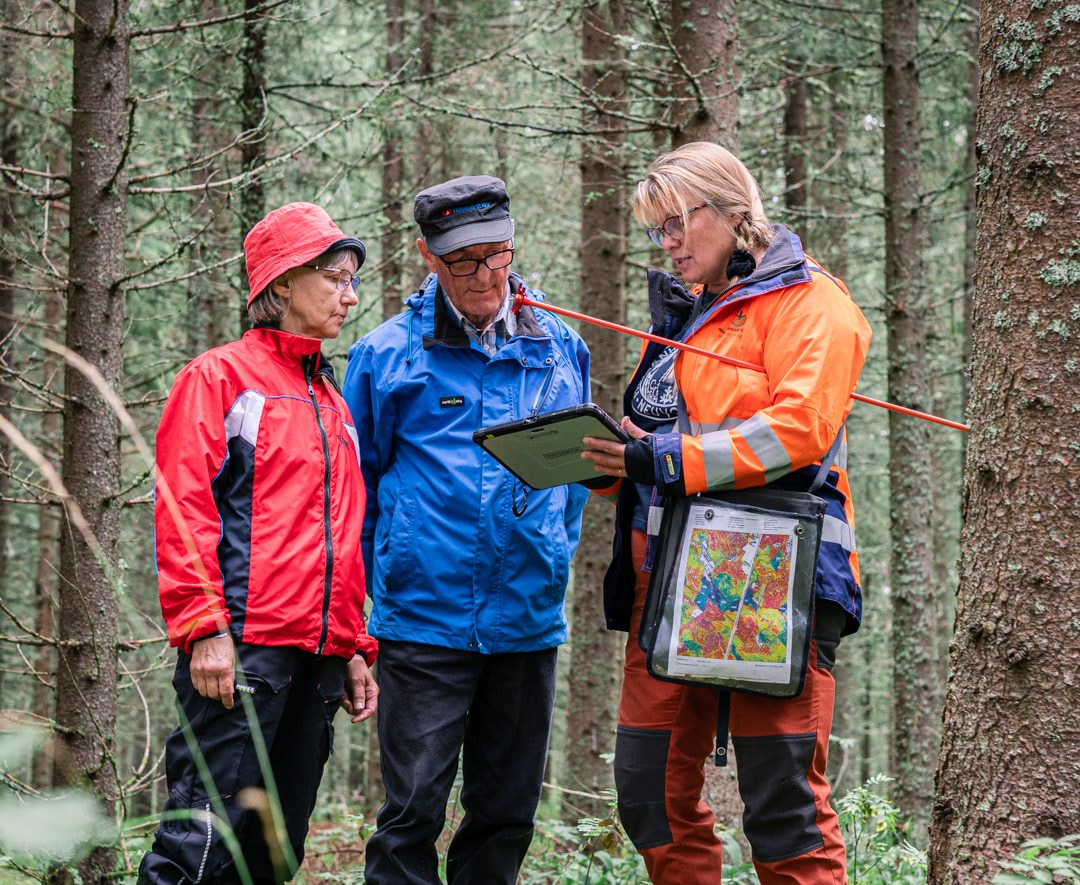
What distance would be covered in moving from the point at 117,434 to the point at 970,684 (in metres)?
3.86

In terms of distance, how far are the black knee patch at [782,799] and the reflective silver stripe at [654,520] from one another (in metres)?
0.70

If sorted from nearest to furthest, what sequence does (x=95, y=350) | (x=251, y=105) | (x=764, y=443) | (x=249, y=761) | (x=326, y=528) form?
1. (x=764, y=443)
2. (x=249, y=761)
3. (x=326, y=528)
4. (x=95, y=350)
5. (x=251, y=105)

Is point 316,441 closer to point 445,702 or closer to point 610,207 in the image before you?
point 445,702

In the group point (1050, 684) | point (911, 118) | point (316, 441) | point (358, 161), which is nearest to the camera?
point (1050, 684)

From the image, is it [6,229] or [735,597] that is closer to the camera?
[735,597]

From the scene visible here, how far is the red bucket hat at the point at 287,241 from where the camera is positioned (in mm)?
3482

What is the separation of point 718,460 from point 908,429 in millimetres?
5697

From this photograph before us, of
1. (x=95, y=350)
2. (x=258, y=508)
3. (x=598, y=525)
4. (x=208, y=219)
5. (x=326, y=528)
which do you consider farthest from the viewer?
(x=598, y=525)

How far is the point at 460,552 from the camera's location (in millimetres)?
3506

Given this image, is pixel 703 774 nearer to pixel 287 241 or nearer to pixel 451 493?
pixel 451 493

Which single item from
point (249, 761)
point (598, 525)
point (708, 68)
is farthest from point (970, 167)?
point (249, 761)

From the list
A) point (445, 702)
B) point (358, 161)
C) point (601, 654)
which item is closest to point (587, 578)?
point (601, 654)

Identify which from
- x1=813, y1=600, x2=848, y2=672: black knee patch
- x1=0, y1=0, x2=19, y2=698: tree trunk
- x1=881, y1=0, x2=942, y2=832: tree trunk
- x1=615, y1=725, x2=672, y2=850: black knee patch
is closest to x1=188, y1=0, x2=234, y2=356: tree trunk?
x1=0, y1=0, x2=19, y2=698: tree trunk

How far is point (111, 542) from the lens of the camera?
4.86 m
